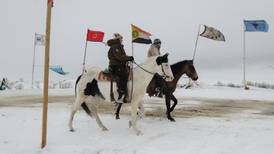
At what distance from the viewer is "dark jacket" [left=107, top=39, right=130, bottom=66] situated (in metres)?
10.8

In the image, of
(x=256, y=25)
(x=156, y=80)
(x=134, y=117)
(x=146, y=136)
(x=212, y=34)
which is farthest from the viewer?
(x=256, y=25)

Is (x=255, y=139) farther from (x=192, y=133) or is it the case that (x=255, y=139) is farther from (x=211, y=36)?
(x=211, y=36)

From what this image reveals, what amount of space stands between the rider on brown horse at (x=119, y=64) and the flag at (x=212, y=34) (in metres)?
14.9

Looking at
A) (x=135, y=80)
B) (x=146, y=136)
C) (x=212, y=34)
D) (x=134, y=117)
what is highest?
(x=212, y=34)

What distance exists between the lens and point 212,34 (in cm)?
2542

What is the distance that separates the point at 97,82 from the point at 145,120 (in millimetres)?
2594

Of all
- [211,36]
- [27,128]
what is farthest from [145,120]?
[211,36]

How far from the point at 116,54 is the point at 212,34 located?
51.0 ft

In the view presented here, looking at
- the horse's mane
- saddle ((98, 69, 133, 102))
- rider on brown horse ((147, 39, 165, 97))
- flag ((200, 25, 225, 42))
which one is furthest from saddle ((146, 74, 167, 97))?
flag ((200, 25, 225, 42))

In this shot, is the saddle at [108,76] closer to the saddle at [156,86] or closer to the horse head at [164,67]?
the horse head at [164,67]

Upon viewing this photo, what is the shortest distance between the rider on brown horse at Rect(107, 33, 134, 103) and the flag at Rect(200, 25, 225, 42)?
48.8 feet

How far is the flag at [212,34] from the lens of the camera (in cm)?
2514

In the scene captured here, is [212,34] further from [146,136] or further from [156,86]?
[146,136]

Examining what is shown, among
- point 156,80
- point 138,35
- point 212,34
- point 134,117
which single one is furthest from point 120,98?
point 212,34
